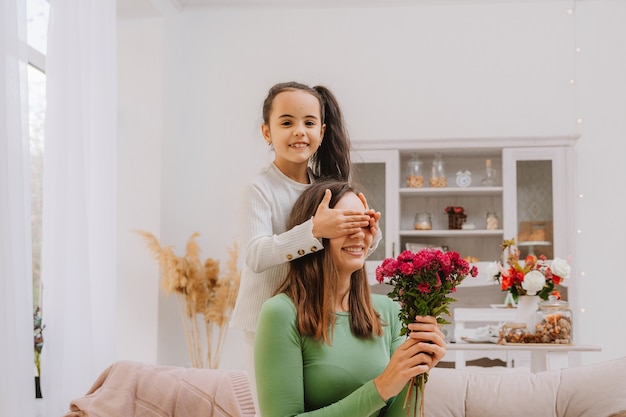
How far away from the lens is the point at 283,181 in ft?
5.73

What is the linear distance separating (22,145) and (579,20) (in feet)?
13.7

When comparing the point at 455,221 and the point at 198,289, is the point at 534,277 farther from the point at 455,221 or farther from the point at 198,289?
the point at 198,289

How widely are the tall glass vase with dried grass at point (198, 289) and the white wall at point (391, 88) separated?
19 centimetres

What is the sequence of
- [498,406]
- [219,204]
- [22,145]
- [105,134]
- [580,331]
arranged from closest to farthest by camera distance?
1. [498,406]
2. [22,145]
3. [105,134]
4. [580,331]
5. [219,204]

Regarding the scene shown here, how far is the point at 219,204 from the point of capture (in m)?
5.70

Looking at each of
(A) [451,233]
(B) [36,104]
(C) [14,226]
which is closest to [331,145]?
(C) [14,226]

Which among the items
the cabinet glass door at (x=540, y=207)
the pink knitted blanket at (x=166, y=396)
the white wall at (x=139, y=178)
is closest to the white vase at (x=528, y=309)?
the pink knitted blanket at (x=166, y=396)

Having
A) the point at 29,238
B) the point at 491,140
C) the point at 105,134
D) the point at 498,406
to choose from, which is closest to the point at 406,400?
the point at 498,406

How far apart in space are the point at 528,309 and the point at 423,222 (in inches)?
77.4

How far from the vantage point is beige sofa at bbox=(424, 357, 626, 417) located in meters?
2.40

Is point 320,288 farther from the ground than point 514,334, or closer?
farther from the ground

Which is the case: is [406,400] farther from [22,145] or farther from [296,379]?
[22,145]

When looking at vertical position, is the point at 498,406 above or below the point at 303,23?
below

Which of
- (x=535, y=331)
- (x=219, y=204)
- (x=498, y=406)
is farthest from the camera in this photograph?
(x=219, y=204)
